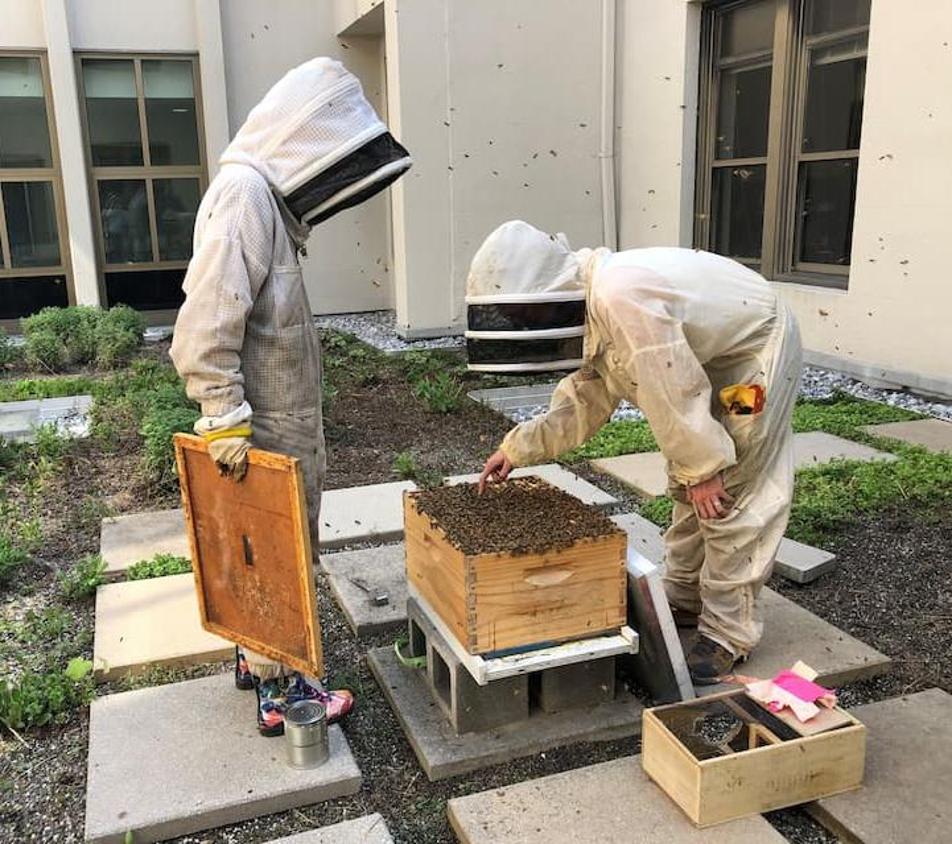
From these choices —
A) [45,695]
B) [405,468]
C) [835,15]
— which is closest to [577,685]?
[45,695]

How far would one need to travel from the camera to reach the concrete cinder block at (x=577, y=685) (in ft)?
9.15

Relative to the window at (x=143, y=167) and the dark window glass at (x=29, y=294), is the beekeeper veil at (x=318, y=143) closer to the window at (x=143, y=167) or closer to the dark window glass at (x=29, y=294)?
the window at (x=143, y=167)

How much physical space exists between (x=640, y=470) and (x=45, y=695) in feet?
11.3

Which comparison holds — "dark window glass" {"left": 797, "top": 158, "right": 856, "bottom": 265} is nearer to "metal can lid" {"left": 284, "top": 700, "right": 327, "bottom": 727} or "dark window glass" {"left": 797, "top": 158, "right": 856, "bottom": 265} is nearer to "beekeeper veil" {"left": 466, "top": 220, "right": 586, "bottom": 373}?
"beekeeper veil" {"left": 466, "top": 220, "right": 586, "bottom": 373}

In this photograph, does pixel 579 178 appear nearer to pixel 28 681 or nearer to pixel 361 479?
pixel 361 479

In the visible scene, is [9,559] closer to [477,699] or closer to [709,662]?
[477,699]

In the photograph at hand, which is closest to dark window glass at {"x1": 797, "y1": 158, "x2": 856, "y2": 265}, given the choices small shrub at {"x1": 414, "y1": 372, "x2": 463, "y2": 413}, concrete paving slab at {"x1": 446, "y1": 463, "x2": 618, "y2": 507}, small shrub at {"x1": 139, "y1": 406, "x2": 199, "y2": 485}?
small shrub at {"x1": 414, "y1": 372, "x2": 463, "y2": 413}

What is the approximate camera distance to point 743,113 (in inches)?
334

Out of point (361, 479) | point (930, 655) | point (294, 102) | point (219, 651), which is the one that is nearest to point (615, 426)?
point (361, 479)

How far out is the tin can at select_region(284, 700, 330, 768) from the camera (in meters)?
2.51

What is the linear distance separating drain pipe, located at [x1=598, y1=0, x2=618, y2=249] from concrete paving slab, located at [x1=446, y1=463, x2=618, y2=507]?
5187mm

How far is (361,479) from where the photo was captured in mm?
5363

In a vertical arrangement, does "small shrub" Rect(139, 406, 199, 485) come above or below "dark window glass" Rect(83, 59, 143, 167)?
below

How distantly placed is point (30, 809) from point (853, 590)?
3142mm
